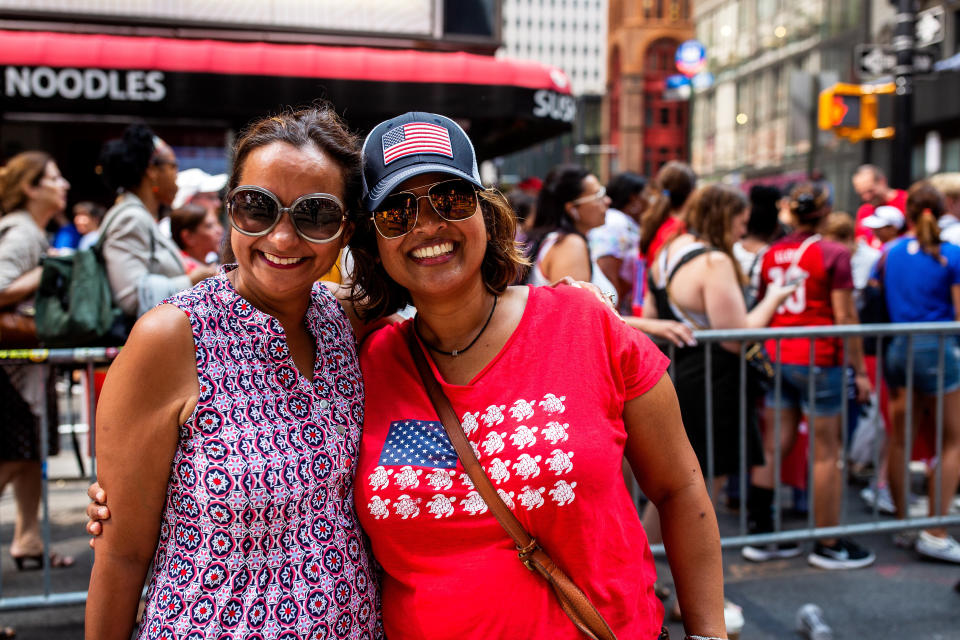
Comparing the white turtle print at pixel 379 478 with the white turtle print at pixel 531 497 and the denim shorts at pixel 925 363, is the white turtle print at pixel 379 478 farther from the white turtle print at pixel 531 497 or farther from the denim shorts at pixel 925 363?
the denim shorts at pixel 925 363

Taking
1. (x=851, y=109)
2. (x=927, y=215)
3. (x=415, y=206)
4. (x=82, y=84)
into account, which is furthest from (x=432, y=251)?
(x=851, y=109)

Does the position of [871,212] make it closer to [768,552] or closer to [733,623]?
[768,552]

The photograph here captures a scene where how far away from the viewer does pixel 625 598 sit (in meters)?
1.75

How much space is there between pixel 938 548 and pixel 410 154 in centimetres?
450

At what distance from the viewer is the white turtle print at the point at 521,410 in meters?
1.71

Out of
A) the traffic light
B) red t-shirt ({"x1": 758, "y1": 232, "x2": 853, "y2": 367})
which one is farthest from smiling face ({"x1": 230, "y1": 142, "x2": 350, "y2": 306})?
the traffic light

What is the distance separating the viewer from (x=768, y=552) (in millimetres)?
4949

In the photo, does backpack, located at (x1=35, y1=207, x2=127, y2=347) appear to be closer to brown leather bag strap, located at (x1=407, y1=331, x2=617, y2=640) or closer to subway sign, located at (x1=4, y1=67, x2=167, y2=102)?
brown leather bag strap, located at (x1=407, y1=331, x2=617, y2=640)

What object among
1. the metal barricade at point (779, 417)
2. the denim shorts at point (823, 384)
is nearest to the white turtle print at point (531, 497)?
the metal barricade at point (779, 417)

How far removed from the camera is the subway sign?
805cm

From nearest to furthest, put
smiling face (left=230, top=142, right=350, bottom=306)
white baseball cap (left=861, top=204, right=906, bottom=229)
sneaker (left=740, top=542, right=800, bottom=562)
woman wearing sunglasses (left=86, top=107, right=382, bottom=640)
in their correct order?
woman wearing sunglasses (left=86, top=107, right=382, bottom=640), smiling face (left=230, top=142, right=350, bottom=306), sneaker (left=740, top=542, right=800, bottom=562), white baseball cap (left=861, top=204, right=906, bottom=229)

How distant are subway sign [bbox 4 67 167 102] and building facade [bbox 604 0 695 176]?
2576 inches

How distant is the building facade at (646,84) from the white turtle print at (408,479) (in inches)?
2820

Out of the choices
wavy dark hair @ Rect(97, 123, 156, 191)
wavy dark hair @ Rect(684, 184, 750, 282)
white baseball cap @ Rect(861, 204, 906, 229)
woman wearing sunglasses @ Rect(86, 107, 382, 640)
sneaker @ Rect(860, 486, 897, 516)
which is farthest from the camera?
white baseball cap @ Rect(861, 204, 906, 229)
